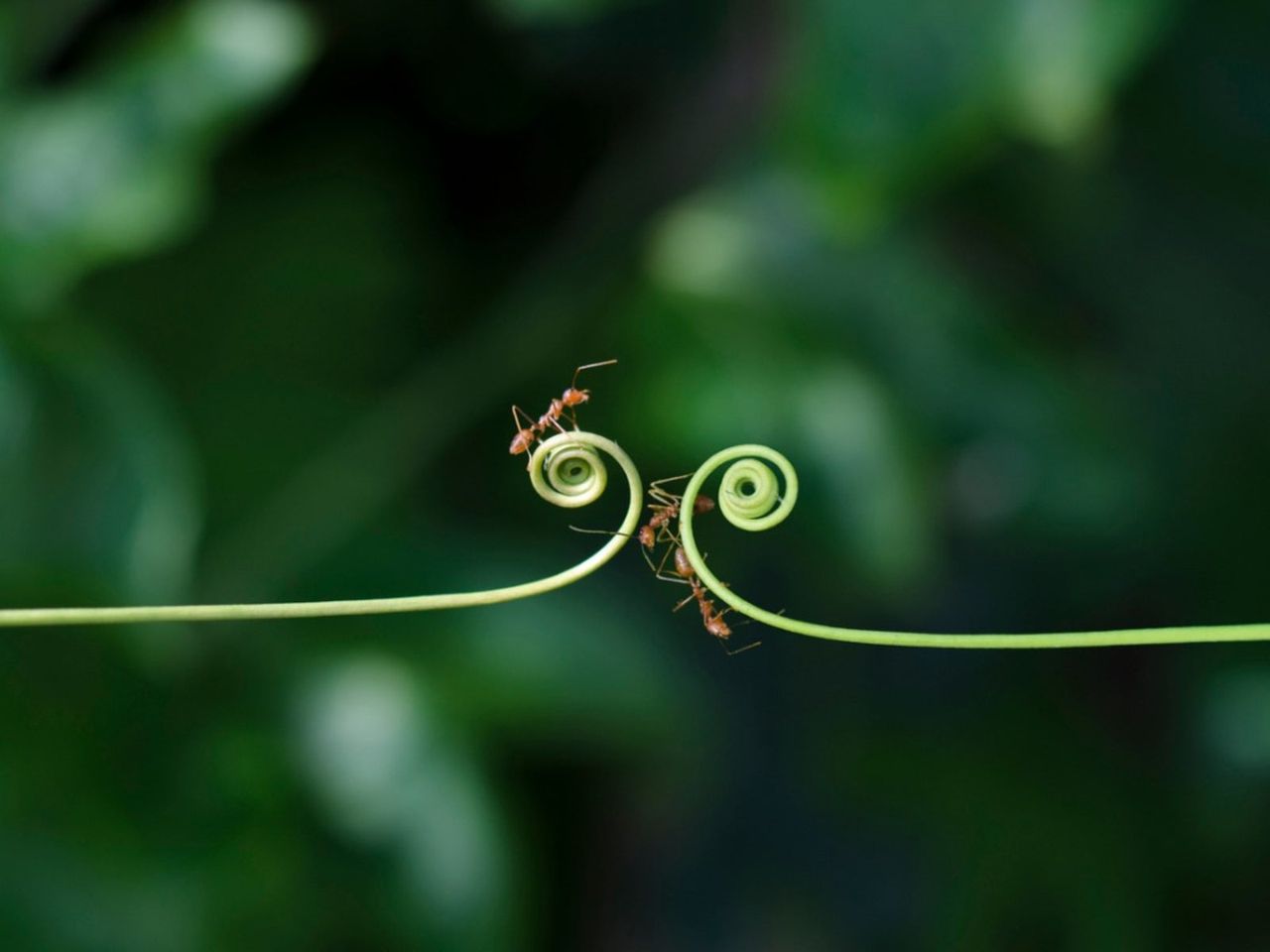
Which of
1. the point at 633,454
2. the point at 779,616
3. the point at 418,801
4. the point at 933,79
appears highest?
the point at 933,79

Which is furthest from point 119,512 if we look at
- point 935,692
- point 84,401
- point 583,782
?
point 935,692

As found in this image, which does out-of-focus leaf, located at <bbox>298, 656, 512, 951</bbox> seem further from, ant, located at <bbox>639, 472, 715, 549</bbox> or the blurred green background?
ant, located at <bbox>639, 472, 715, 549</bbox>

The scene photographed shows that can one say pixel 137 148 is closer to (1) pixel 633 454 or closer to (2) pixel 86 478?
(2) pixel 86 478

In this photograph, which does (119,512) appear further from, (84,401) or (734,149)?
(734,149)

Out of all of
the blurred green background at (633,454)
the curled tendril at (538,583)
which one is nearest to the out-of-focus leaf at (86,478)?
the blurred green background at (633,454)

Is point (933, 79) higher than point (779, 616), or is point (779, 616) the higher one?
point (933, 79)

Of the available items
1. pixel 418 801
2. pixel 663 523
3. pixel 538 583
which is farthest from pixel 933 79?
pixel 538 583
